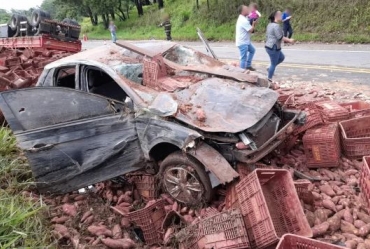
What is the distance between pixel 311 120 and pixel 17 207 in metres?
3.90

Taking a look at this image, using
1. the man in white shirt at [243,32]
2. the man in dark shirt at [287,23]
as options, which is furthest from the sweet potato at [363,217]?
the man in dark shirt at [287,23]

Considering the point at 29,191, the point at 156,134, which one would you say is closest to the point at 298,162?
the point at 156,134

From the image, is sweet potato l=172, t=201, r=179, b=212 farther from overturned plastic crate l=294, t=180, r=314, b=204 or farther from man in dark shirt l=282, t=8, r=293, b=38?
man in dark shirt l=282, t=8, r=293, b=38

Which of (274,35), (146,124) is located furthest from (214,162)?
(274,35)

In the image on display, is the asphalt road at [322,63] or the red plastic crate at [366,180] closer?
the red plastic crate at [366,180]

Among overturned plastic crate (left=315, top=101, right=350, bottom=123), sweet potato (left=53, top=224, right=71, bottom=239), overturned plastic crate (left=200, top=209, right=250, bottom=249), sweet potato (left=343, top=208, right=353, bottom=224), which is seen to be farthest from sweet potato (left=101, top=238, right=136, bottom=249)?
overturned plastic crate (left=315, top=101, right=350, bottom=123)

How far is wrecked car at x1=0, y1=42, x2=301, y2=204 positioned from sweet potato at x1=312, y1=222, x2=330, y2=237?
92cm

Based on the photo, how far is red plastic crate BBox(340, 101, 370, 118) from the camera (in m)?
5.22

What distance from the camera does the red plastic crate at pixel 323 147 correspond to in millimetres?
4477

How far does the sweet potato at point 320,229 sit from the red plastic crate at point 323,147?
1.25m

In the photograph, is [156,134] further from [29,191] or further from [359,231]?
[359,231]

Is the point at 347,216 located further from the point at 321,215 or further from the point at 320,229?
the point at 320,229

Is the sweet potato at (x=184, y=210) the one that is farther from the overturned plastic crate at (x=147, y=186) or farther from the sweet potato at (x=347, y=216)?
the sweet potato at (x=347, y=216)

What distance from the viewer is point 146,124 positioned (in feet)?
13.8
